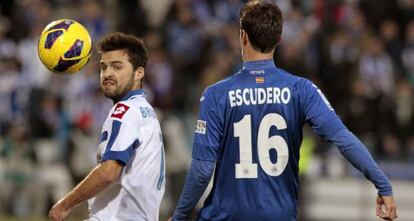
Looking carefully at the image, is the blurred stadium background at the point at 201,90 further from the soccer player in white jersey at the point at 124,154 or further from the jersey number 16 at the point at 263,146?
the jersey number 16 at the point at 263,146

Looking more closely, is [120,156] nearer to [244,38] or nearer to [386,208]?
[244,38]

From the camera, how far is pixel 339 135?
22.0ft

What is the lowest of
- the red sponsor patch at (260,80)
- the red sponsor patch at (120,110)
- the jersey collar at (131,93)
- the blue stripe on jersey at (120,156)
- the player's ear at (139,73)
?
the blue stripe on jersey at (120,156)

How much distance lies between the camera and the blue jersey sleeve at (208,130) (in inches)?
267

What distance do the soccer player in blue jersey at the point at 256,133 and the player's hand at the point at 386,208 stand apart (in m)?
0.56

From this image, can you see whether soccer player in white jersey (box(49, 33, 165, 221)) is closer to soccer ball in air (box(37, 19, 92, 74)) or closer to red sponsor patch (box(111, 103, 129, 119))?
red sponsor patch (box(111, 103, 129, 119))

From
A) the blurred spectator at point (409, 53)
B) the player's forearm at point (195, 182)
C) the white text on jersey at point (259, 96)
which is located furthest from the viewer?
the blurred spectator at point (409, 53)

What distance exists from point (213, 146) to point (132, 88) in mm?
854

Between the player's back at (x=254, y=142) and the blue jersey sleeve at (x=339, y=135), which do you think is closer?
the blue jersey sleeve at (x=339, y=135)

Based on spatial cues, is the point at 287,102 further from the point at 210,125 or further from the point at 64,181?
the point at 64,181

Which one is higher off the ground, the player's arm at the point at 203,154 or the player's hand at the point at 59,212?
the player's arm at the point at 203,154

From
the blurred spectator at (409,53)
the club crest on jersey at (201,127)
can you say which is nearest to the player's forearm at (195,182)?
the club crest on jersey at (201,127)

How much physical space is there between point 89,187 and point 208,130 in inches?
34.8

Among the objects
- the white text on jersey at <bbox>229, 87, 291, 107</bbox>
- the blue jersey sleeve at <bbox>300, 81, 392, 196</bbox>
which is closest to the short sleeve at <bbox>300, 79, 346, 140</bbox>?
the blue jersey sleeve at <bbox>300, 81, 392, 196</bbox>
